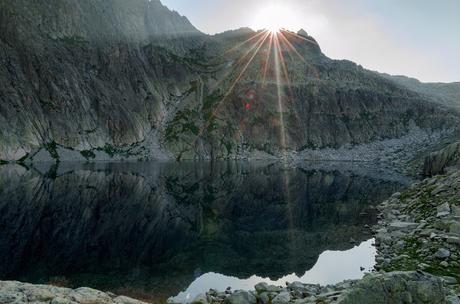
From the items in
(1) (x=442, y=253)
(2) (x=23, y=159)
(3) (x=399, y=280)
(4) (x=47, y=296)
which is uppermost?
(2) (x=23, y=159)

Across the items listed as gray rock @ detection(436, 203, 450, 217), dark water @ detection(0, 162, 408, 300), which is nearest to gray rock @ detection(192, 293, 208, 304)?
dark water @ detection(0, 162, 408, 300)

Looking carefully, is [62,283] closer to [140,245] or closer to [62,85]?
[140,245]

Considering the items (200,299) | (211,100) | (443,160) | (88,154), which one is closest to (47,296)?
(200,299)

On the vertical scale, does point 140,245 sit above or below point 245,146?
below

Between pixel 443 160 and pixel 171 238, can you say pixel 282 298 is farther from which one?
pixel 443 160

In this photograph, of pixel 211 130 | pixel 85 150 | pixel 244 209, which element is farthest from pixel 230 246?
pixel 211 130

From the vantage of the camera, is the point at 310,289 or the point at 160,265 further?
the point at 160,265

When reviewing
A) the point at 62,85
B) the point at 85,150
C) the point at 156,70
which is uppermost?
the point at 156,70

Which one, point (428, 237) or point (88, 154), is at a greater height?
point (88, 154)
